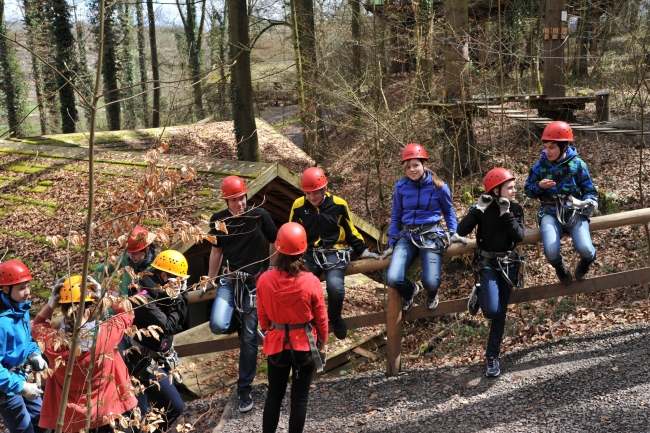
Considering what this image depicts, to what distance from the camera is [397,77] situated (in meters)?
25.2

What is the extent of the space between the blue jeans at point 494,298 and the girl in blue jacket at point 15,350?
3724 mm

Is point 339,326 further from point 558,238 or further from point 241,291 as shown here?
point 558,238

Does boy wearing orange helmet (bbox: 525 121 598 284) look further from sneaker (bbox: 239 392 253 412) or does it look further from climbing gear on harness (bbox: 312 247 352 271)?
sneaker (bbox: 239 392 253 412)

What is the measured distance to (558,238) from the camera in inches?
217

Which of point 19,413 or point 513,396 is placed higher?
point 19,413

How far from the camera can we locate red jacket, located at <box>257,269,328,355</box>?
14.2 feet

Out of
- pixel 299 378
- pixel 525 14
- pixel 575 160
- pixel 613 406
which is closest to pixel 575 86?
pixel 525 14

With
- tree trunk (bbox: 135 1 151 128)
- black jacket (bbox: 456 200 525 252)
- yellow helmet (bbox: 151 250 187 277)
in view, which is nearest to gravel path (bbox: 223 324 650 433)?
black jacket (bbox: 456 200 525 252)

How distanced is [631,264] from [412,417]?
17.8 feet

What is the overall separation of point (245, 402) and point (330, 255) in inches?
64.1

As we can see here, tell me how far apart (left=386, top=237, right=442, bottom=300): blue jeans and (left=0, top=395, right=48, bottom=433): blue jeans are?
10.8 feet

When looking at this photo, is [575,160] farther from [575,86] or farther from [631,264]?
[575,86]

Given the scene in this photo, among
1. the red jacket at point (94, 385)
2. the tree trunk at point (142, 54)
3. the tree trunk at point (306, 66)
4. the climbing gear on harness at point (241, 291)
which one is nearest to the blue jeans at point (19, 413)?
the red jacket at point (94, 385)

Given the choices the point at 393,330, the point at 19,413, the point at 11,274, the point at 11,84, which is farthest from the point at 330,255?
the point at 11,84
